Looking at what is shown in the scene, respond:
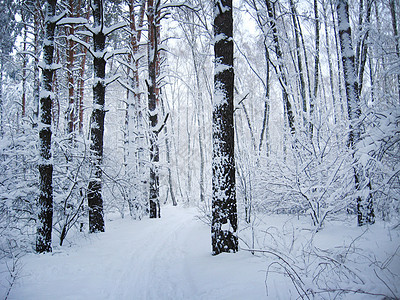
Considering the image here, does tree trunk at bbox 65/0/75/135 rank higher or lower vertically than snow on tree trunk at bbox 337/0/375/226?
higher

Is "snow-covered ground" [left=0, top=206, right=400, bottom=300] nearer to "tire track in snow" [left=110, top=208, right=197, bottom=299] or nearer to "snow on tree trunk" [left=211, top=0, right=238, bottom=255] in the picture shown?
"tire track in snow" [left=110, top=208, right=197, bottom=299]

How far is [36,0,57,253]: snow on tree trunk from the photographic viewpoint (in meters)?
4.77

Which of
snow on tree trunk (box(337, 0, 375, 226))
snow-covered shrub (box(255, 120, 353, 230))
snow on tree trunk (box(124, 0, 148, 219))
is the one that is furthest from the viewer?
snow on tree trunk (box(124, 0, 148, 219))

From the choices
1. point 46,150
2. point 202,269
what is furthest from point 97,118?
point 202,269

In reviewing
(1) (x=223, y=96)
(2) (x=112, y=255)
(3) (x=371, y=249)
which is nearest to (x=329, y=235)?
(3) (x=371, y=249)

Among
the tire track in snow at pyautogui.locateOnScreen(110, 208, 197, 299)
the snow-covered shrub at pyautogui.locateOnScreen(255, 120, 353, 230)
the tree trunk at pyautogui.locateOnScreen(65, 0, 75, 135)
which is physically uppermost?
the tree trunk at pyautogui.locateOnScreen(65, 0, 75, 135)

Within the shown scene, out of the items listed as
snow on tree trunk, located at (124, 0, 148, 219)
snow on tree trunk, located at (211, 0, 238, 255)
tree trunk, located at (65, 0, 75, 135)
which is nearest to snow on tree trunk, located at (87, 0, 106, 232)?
snow on tree trunk, located at (124, 0, 148, 219)

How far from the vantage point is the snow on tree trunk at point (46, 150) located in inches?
188

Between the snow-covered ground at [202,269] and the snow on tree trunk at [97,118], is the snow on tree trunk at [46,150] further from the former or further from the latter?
the snow on tree trunk at [97,118]

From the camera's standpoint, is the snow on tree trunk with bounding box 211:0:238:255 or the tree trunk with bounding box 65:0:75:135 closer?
the snow on tree trunk with bounding box 211:0:238:255

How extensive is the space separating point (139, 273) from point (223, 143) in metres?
2.91

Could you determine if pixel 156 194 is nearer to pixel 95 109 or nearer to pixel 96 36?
pixel 95 109

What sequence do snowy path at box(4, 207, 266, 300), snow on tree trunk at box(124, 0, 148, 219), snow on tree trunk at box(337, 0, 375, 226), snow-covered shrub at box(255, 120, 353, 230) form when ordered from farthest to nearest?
snow on tree trunk at box(124, 0, 148, 219)
snow-covered shrub at box(255, 120, 353, 230)
snow on tree trunk at box(337, 0, 375, 226)
snowy path at box(4, 207, 266, 300)

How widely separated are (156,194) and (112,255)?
5238 mm
